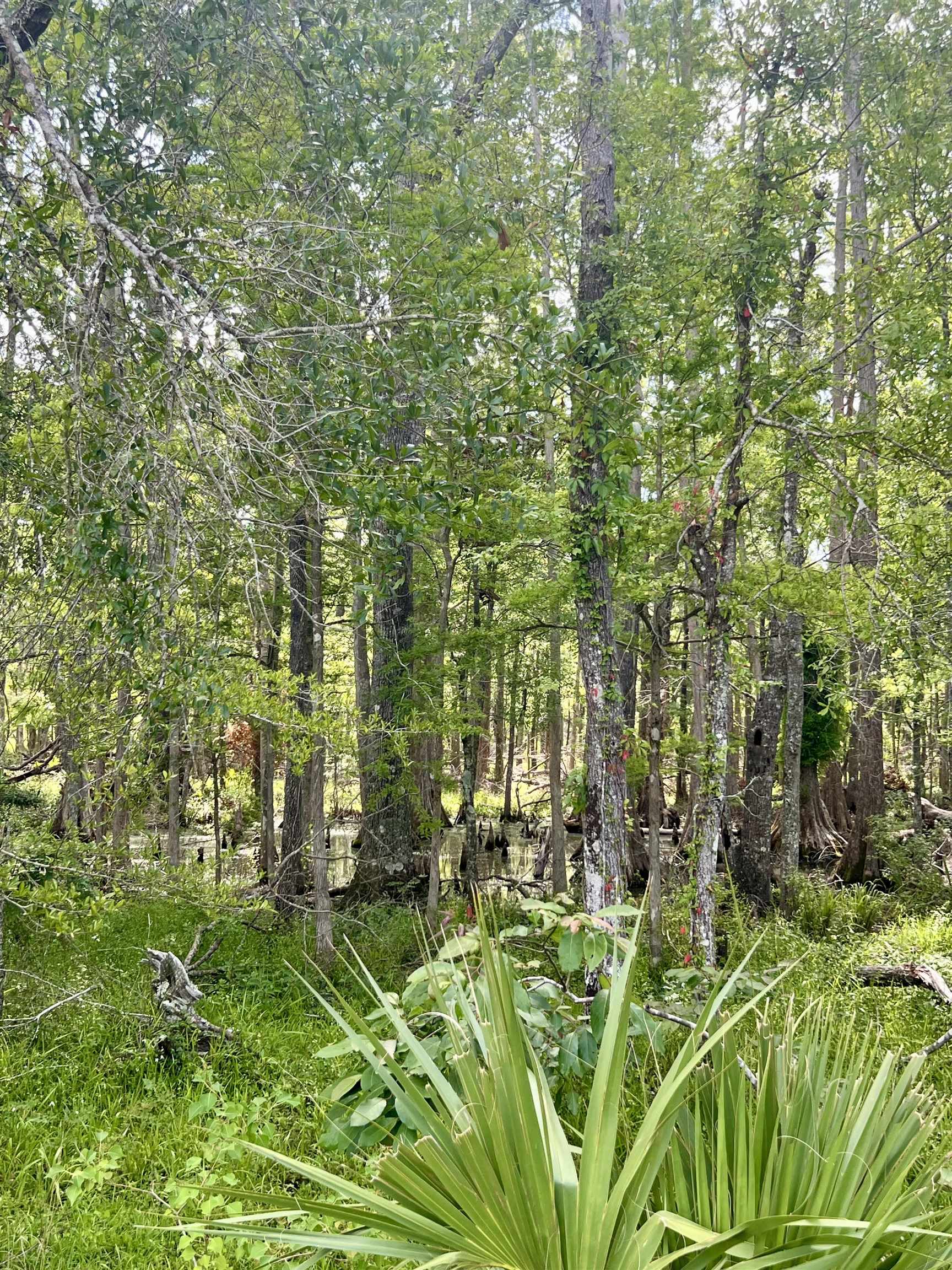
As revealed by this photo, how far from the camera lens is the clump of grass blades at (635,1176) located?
117cm

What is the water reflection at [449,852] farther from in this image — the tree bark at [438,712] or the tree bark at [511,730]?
the tree bark at [438,712]

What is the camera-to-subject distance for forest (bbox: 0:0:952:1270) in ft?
4.77

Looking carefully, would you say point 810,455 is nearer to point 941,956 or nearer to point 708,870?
point 708,870

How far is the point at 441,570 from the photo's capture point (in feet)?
28.1

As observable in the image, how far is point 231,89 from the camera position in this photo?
10.4 feet

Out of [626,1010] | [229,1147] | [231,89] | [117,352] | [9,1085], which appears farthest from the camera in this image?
[9,1085]

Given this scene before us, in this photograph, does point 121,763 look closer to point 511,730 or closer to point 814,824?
→ point 814,824

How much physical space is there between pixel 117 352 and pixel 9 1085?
3902 millimetres

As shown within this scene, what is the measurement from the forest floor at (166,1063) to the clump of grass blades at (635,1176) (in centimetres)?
36

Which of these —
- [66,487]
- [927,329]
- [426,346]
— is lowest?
[66,487]

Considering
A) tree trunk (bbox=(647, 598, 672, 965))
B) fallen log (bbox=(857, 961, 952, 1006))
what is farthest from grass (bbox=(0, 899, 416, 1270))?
fallen log (bbox=(857, 961, 952, 1006))

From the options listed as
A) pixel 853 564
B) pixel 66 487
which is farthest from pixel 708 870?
pixel 66 487

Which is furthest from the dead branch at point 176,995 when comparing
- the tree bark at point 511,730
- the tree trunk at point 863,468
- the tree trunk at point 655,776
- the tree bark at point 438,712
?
the tree bark at point 511,730

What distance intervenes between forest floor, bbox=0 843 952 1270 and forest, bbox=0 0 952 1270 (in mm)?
34
